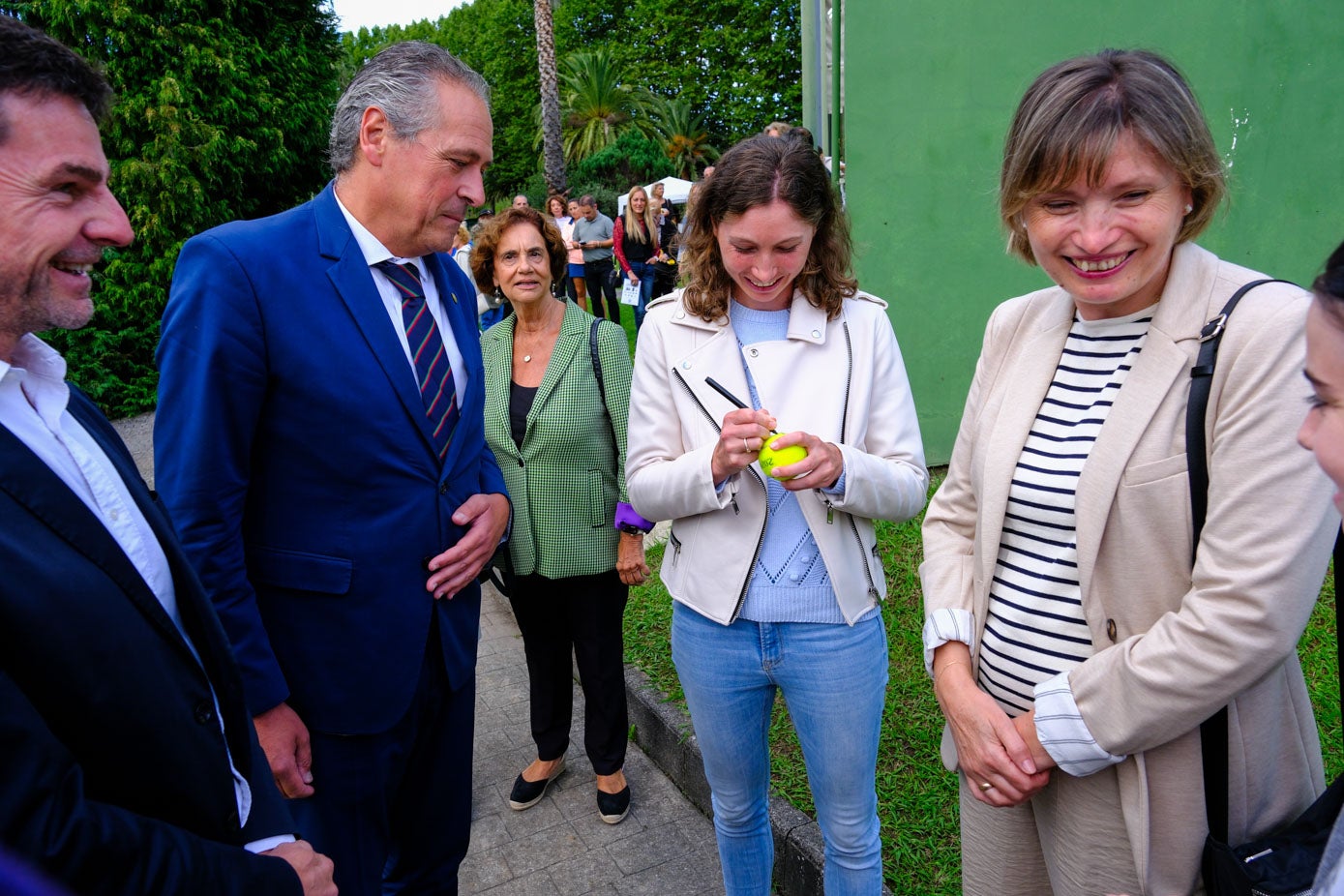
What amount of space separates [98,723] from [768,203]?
5.79 ft

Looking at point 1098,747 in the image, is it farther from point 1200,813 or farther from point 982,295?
point 982,295

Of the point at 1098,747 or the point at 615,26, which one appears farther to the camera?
the point at 615,26

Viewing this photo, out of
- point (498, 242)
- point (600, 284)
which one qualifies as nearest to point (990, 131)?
point (498, 242)

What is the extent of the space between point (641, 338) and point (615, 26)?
1904 inches

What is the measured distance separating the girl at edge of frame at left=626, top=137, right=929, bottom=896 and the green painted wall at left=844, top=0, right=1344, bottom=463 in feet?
10.3

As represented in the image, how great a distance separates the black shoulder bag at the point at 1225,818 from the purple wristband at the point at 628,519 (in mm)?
2071

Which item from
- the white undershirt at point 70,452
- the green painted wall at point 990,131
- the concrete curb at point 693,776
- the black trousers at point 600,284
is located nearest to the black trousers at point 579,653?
the concrete curb at point 693,776

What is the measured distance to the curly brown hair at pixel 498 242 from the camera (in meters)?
3.82

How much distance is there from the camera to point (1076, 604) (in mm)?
1666

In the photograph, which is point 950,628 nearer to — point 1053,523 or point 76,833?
point 1053,523

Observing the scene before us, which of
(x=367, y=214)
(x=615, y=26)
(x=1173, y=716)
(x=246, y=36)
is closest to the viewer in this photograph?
(x=1173, y=716)

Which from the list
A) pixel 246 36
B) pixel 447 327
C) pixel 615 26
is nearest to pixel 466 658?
pixel 447 327

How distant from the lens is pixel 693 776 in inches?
143

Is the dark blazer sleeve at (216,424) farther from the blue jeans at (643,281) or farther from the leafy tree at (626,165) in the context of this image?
the leafy tree at (626,165)
